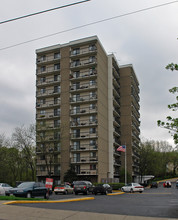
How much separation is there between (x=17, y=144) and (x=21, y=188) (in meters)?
35.2

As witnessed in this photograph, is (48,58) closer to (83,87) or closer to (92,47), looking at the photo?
(92,47)

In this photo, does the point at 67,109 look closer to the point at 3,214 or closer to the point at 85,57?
the point at 85,57

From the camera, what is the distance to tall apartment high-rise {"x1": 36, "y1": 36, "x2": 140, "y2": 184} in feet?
192

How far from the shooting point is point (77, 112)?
62312 millimetres

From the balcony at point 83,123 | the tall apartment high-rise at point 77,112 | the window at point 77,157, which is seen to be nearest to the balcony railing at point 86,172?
the tall apartment high-rise at point 77,112

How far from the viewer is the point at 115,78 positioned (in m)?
74.5

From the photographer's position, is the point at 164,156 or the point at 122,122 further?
the point at 164,156

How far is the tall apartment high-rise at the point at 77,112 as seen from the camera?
5844 cm

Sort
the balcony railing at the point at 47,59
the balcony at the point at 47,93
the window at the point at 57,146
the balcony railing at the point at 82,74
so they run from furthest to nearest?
the balcony railing at the point at 47,59 → the balcony at the point at 47,93 → the balcony railing at the point at 82,74 → the window at the point at 57,146

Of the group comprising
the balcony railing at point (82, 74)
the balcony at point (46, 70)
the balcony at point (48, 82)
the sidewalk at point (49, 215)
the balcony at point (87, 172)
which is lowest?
the balcony at point (87, 172)

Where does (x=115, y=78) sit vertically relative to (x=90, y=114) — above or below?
above

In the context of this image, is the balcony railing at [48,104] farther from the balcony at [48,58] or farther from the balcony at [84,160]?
the balcony at [84,160]

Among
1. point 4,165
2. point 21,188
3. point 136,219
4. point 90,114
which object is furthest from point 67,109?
point 136,219

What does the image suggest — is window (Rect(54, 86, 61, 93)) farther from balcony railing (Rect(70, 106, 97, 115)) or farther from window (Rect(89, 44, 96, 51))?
window (Rect(89, 44, 96, 51))
